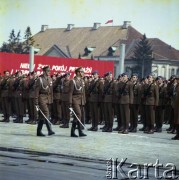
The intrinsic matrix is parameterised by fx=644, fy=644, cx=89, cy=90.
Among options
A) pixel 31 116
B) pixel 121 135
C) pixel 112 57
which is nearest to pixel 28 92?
pixel 31 116

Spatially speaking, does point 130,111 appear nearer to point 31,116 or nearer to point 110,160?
point 31,116

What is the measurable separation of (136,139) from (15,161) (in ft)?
16.5

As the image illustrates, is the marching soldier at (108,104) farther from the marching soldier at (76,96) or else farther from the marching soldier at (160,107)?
the marching soldier at (76,96)

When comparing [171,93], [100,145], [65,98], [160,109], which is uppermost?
[171,93]

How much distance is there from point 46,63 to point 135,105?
989 centimetres

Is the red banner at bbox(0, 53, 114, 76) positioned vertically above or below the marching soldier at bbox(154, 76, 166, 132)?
above

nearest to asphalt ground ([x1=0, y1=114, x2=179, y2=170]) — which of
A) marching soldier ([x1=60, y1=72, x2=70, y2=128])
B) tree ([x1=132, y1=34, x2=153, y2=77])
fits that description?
marching soldier ([x1=60, y1=72, x2=70, y2=128])

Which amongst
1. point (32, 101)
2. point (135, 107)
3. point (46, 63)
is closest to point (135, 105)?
point (135, 107)

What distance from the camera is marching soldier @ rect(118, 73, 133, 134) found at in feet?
55.3

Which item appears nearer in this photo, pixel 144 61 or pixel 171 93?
pixel 171 93

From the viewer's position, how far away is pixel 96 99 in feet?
59.6

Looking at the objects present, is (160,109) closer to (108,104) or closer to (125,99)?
(108,104)

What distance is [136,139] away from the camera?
15.2m

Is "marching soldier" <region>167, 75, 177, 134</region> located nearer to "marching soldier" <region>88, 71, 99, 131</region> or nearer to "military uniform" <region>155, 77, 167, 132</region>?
"military uniform" <region>155, 77, 167, 132</region>
